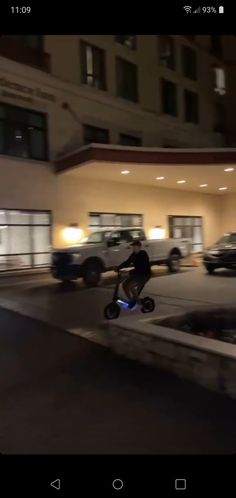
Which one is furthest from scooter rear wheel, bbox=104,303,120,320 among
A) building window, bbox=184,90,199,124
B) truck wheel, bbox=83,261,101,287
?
building window, bbox=184,90,199,124

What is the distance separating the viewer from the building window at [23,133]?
15.7 metres

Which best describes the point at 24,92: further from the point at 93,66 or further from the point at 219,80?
the point at 219,80

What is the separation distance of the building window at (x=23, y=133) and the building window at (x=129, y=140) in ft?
15.9

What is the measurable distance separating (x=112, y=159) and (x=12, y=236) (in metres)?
5.30

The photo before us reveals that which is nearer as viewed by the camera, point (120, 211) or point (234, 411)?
point (234, 411)

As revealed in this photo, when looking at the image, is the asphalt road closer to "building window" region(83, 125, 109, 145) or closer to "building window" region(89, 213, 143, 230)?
"building window" region(89, 213, 143, 230)

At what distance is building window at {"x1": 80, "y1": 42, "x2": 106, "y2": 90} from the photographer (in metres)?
18.1

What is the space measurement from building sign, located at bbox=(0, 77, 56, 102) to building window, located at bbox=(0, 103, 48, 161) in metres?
0.49

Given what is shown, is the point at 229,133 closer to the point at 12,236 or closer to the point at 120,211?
the point at 120,211

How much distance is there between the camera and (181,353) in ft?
13.6

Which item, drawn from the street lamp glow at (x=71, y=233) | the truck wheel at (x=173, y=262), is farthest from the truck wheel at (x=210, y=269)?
the street lamp glow at (x=71, y=233)

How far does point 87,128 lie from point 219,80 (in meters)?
8.80
